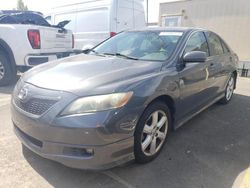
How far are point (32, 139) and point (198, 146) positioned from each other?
210 centimetres

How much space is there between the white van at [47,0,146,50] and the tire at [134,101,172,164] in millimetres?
4687

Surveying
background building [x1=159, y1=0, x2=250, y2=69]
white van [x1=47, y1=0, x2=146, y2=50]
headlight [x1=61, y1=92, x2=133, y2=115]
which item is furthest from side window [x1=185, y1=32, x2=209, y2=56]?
background building [x1=159, y1=0, x2=250, y2=69]

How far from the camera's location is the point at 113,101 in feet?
8.27

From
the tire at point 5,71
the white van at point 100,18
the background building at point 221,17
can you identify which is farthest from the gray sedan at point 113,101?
the background building at point 221,17

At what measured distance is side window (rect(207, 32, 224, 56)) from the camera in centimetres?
457

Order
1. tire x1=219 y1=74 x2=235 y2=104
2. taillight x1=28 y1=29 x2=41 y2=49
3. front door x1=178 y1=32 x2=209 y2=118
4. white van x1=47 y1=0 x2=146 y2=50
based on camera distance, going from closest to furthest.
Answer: front door x1=178 y1=32 x2=209 y2=118 → tire x1=219 y1=74 x2=235 y2=104 → taillight x1=28 y1=29 x2=41 y2=49 → white van x1=47 y1=0 x2=146 y2=50

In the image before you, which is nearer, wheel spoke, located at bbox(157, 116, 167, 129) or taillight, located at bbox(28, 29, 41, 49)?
wheel spoke, located at bbox(157, 116, 167, 129)

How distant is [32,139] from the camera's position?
8.84 ft

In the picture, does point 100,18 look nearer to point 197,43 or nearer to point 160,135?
point 197,43

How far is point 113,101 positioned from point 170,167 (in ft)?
3.61

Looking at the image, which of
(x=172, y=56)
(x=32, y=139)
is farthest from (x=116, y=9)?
(x=32, y=139)

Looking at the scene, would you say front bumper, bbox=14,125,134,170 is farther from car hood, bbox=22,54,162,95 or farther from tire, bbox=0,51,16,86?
tire, bbox=0,51,16,86

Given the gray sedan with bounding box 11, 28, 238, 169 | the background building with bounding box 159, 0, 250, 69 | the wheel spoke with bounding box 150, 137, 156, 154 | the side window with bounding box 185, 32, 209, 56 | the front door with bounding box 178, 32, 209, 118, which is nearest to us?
the gray sedan with bounding box 11, 28, 238, 169

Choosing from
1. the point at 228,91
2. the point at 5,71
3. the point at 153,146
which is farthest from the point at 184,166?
the point at 5,71
